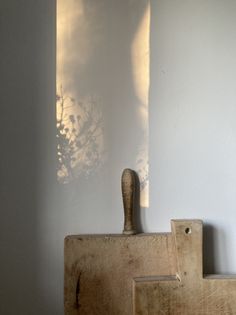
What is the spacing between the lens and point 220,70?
0.72 metres

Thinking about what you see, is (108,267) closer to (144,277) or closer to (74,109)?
(144,277)

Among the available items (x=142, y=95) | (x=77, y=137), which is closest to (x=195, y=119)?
(x=142, y=95)

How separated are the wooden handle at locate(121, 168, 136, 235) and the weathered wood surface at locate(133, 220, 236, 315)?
0.08 meters

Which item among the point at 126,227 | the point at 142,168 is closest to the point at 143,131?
the point at 142,168

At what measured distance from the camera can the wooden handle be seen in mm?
671

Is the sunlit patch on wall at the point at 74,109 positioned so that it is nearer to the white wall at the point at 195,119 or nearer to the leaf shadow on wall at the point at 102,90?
the leaf shadow on wall at the point at 102,90

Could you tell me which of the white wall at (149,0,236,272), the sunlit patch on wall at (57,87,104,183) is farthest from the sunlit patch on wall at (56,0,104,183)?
the white wall at (149,0,236,272)

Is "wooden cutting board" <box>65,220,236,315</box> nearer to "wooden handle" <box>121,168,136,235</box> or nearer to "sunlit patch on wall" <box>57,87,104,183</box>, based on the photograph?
"wooden handle" <box>121,168,136,235</box>

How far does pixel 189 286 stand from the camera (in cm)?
65

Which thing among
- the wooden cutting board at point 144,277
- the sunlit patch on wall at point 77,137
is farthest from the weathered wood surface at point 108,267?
the sunlit patch on wall at point 77,137

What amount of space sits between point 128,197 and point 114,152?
9 centimetres

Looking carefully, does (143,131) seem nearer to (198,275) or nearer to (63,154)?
(63,154)

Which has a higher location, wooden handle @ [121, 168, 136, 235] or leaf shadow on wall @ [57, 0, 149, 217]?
leaf shadow on wall @ [57, 0, 149, 217]

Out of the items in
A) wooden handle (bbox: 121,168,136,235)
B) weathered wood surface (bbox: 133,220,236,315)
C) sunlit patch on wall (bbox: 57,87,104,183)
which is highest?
sunlit patch on wall (bbox: 57,87,104,183)
